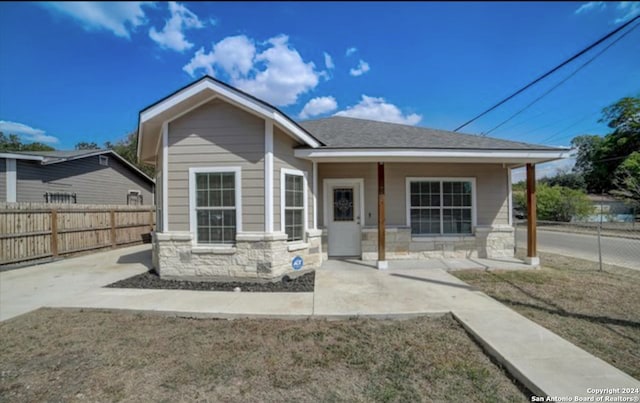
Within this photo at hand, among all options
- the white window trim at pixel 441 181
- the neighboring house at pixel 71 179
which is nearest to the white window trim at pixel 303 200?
the white window trim at pixel 441 181

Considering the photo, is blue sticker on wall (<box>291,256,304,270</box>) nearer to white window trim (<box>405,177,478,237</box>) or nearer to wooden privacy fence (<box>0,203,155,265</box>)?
white window trim (<box>405,177,478,237</box>)

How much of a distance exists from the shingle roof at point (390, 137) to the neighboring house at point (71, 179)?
9.96 meters

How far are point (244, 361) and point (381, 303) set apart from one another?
2.37 meters

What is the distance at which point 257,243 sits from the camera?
6.14m

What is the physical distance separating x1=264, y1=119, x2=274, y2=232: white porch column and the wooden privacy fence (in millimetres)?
7242

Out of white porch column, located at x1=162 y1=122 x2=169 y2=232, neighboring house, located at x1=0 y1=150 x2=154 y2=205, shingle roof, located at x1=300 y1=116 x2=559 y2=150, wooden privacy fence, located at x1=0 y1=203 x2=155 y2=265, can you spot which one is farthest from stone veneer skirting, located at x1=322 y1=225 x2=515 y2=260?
neighboring house, located at x1=0 y1=150 x2=154 y2=205

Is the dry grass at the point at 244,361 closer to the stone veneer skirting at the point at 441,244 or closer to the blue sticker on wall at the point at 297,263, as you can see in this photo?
the blue sticker on wall at the point at 297,263

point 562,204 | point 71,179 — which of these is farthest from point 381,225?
point 562,204

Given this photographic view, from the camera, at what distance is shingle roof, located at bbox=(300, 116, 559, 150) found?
24.0 feet

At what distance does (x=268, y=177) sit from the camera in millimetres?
6129

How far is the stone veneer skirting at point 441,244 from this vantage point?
26.5ft

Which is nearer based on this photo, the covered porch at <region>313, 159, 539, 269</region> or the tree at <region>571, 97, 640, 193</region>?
the covered porch at <region>313, 159, 539, 269</region>

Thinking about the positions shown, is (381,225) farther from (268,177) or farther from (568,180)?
(568,180)

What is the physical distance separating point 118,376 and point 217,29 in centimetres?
326
